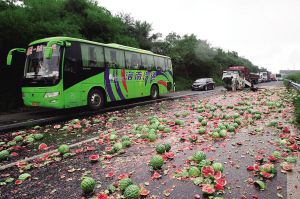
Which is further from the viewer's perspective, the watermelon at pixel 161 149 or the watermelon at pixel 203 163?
the watermelon at pixel 161 149

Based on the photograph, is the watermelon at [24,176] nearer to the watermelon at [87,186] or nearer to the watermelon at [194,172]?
the watermelon at [87,186]

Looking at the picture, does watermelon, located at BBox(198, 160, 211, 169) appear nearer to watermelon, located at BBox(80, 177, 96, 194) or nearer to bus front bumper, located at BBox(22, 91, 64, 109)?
watermelon, located at BBox(80, 177, 96, 194)

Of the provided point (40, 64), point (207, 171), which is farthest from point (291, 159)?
point (40, 64)

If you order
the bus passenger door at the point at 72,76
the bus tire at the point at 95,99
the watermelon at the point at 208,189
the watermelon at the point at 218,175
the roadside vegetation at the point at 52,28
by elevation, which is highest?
the roadside vegetation at the point at 52,28

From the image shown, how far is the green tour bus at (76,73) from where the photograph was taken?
31.8 feet

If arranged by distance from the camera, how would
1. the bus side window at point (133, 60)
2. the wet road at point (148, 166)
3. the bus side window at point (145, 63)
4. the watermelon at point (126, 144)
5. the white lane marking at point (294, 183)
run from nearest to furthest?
1. the white lane marking at point (294, 183)
2. the wet road at point (148, 166)
3. the watermelon at point (126, 144)
4. the bus side window at point (133, 60)
5. the bus side window at point (145, 63)

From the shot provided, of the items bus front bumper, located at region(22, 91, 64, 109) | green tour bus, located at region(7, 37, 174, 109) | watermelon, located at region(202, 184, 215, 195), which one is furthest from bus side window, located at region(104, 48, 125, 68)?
watermelon, located at region(202, 184, 215, 195)

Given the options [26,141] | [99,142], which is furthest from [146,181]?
[26,141]

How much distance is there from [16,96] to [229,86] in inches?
871

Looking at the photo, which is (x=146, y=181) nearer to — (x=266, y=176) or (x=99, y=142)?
(x=266, y=176)

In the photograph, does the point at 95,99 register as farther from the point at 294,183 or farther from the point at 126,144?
the point at 294,183

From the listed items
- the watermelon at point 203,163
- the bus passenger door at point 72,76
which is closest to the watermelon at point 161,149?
the watermelon at point 203,163

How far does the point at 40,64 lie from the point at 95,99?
10.3ft

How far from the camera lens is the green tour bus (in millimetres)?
9695
